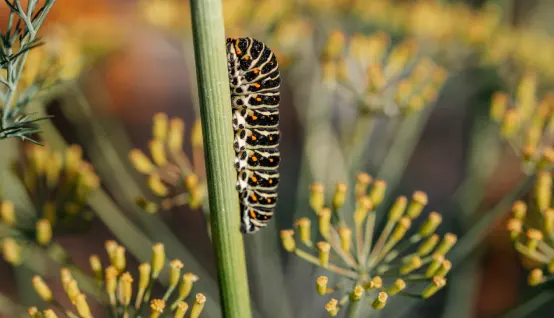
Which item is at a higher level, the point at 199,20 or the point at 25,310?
the point at 199,20

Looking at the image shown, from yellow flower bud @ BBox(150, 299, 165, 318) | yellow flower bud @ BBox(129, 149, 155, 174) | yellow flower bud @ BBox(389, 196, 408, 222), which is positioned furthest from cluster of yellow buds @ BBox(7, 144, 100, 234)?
yellow flower bud @ BBox(389, 196, 408, 222)

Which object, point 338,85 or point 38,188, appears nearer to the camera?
point 38,188

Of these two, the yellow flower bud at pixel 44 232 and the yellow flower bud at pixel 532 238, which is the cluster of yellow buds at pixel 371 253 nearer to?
the yellow flower bud at pixel 532 238

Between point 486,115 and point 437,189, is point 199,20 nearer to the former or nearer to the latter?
point 486,115

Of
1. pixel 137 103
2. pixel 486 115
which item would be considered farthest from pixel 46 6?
pixel 137 103

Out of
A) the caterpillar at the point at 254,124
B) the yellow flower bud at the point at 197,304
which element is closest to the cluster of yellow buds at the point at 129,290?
the yellow flower bud at the point at 197,304

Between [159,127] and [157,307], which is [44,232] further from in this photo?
[157,307]
